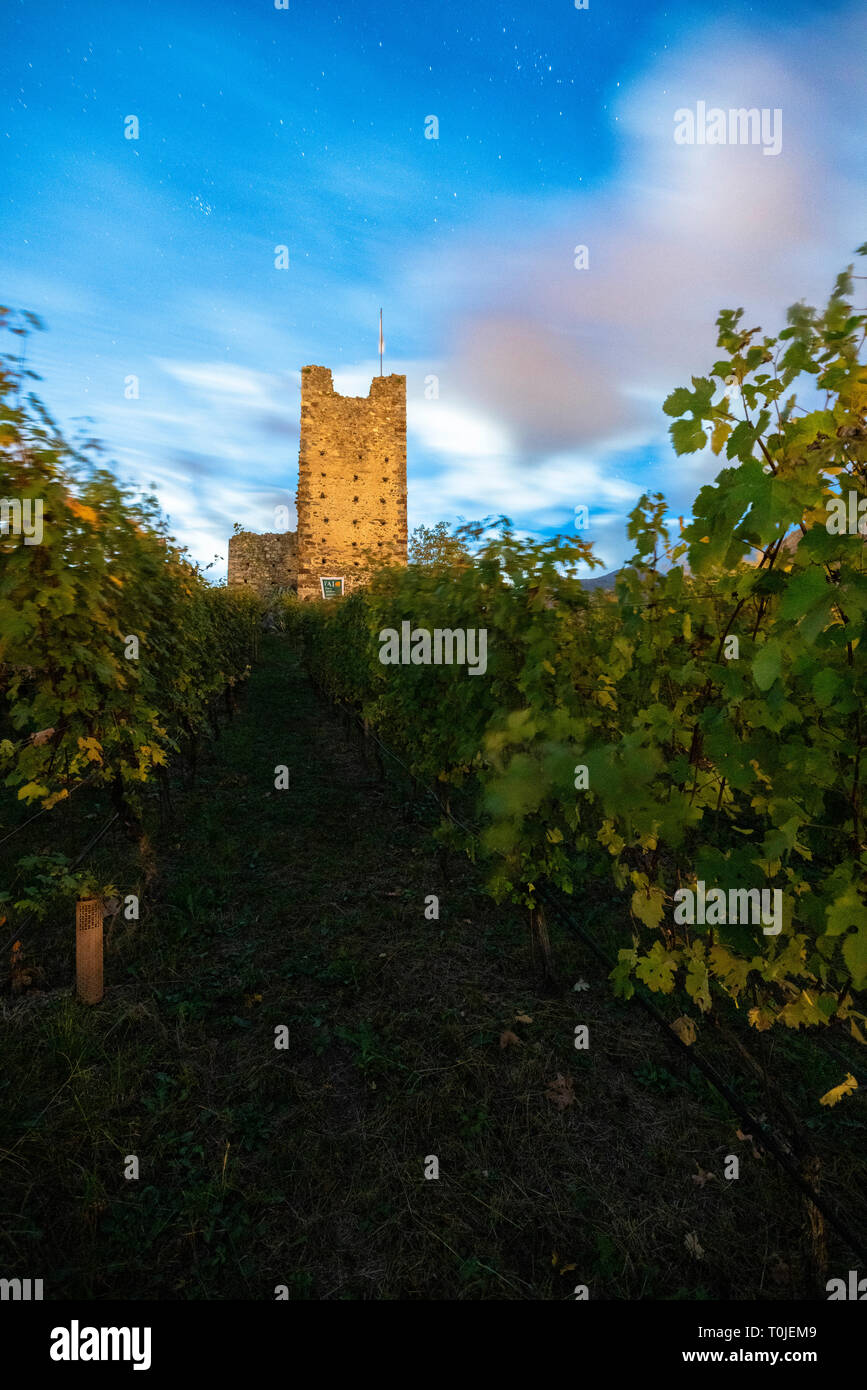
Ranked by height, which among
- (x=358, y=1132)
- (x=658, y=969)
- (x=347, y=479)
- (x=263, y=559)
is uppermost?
(x=263, y=559)

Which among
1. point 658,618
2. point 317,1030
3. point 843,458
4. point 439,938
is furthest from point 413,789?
point 843,458

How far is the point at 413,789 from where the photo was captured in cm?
875

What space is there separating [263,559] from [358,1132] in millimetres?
41435

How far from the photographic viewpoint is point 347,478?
27953 millimetres

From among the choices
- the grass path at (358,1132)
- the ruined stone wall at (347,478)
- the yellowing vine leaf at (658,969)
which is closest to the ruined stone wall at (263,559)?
the ruined stone wall at (347,478)

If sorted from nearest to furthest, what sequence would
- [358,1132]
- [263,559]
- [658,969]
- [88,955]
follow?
1. [658,969]
2. [358,1132]
3. [88,955]
4. [263,559]

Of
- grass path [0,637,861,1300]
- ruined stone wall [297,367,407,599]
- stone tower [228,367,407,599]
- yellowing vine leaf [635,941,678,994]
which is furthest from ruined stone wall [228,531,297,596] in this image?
yellowing vine leaf [635,941,678,994]

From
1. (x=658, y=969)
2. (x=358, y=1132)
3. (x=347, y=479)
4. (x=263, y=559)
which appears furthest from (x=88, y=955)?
(x=263, y=559)

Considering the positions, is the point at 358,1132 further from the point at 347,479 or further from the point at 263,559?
the point at 263,559

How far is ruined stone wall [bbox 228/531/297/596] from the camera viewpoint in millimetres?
41250

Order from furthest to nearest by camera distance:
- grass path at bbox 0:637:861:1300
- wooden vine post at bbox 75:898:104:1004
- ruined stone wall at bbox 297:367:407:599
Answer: ruined stone wall at bbox 297:367:407:599 → wooden vine post at bbox 75:898:104:1004 → grass path at bbox 0:637:861:1300

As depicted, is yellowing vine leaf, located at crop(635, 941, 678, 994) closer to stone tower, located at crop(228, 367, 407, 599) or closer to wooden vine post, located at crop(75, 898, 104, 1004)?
wooden vine post, located at crop(75, 898, 104, 1004)

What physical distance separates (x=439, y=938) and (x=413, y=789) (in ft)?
12.0

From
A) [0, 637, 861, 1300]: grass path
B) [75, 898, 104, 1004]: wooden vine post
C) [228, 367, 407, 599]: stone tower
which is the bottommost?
[0, 637, 861, 1300]: grass path
